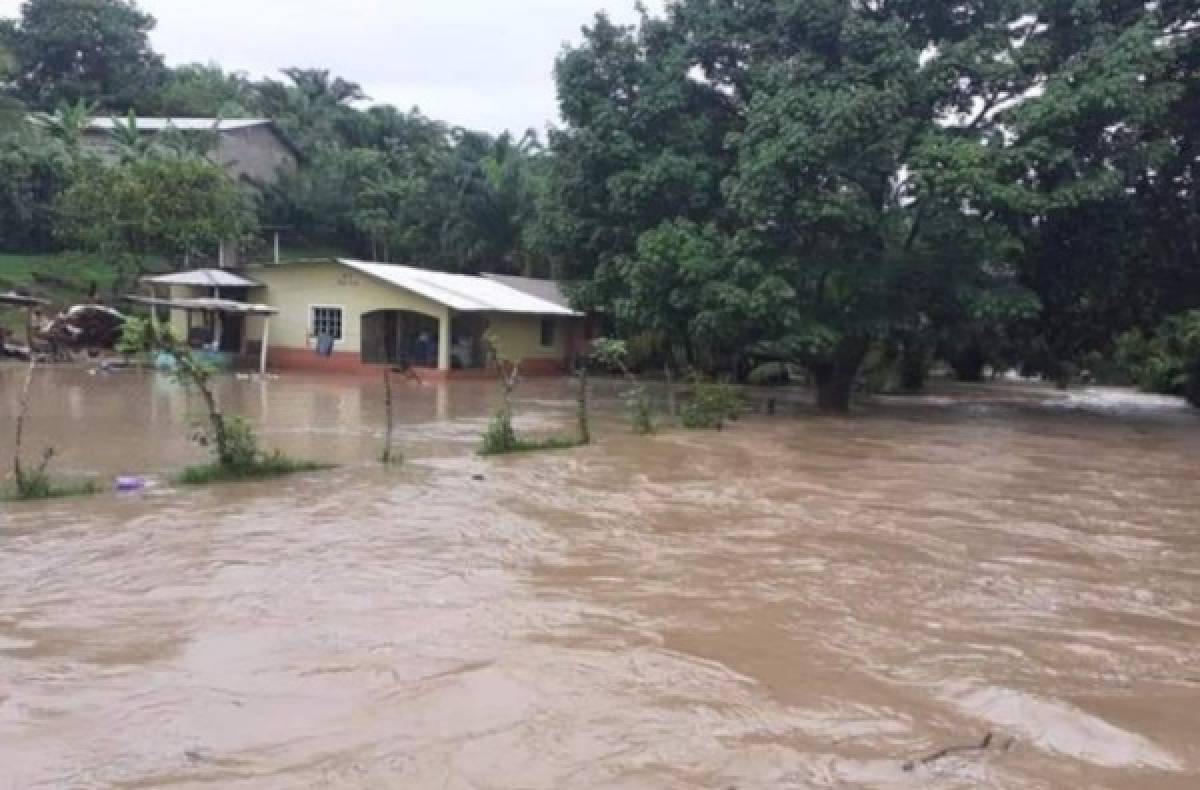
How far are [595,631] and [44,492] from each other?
6.27 m

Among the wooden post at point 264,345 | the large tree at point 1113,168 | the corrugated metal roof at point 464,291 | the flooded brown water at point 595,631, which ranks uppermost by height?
the large tree at point 1113,168

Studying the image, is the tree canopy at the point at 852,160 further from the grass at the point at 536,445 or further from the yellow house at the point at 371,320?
the yellow house at the point at 371,320

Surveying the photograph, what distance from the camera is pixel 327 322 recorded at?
3103 centimetres

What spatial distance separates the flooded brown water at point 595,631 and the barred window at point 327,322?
1714cm

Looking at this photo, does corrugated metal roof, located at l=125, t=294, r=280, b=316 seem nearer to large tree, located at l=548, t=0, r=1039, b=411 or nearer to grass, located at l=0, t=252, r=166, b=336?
grass, located at l=0, t=252, r=166, b=336

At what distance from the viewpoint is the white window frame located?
101 feet

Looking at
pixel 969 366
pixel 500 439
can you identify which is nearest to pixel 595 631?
pixel 500 439

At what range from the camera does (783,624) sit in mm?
7082

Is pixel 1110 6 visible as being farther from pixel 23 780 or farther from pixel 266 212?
pixel 266 212

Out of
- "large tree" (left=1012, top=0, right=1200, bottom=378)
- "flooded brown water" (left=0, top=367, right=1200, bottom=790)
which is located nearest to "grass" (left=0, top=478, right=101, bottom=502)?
"flooded brown water" (left=0, top=367, right=1200, bottom=790)

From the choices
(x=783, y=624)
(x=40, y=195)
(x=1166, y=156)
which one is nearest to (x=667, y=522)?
(x=783, y=624)

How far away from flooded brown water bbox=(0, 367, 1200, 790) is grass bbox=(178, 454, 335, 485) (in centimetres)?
36

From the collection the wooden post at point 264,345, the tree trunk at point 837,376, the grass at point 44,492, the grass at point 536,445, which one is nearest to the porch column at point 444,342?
the wooden post at point 264,345

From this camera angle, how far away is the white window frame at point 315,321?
1211 inches
